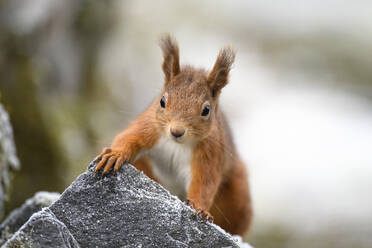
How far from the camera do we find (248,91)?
7414 millimetres

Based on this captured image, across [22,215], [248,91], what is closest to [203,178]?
[22,215]

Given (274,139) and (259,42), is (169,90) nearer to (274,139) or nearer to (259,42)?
(274,139)

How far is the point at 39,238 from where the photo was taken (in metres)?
1.54

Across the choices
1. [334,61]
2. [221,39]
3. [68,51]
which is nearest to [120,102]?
[68,51]

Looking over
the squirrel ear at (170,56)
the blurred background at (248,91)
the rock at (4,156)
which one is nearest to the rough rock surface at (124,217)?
the squirrel ear at (170,56)

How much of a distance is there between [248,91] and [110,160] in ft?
18.8

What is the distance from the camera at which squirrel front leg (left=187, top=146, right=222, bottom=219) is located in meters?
2.17

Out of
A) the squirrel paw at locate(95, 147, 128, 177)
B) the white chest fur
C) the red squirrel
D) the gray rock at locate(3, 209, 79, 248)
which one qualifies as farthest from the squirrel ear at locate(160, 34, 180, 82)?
the gray rock at locate(3, 209, 79, 248)

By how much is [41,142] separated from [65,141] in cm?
45

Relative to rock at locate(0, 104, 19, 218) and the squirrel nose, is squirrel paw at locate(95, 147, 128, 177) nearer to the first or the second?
the squirrel nose

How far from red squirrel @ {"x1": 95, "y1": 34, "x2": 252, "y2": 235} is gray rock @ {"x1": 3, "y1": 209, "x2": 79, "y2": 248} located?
0.49 m

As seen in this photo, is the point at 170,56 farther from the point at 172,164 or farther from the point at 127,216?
the point at 127,216

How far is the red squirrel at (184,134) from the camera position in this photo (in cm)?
215

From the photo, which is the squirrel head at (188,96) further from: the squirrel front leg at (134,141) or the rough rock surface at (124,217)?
the rough rock surface at (124,217)
